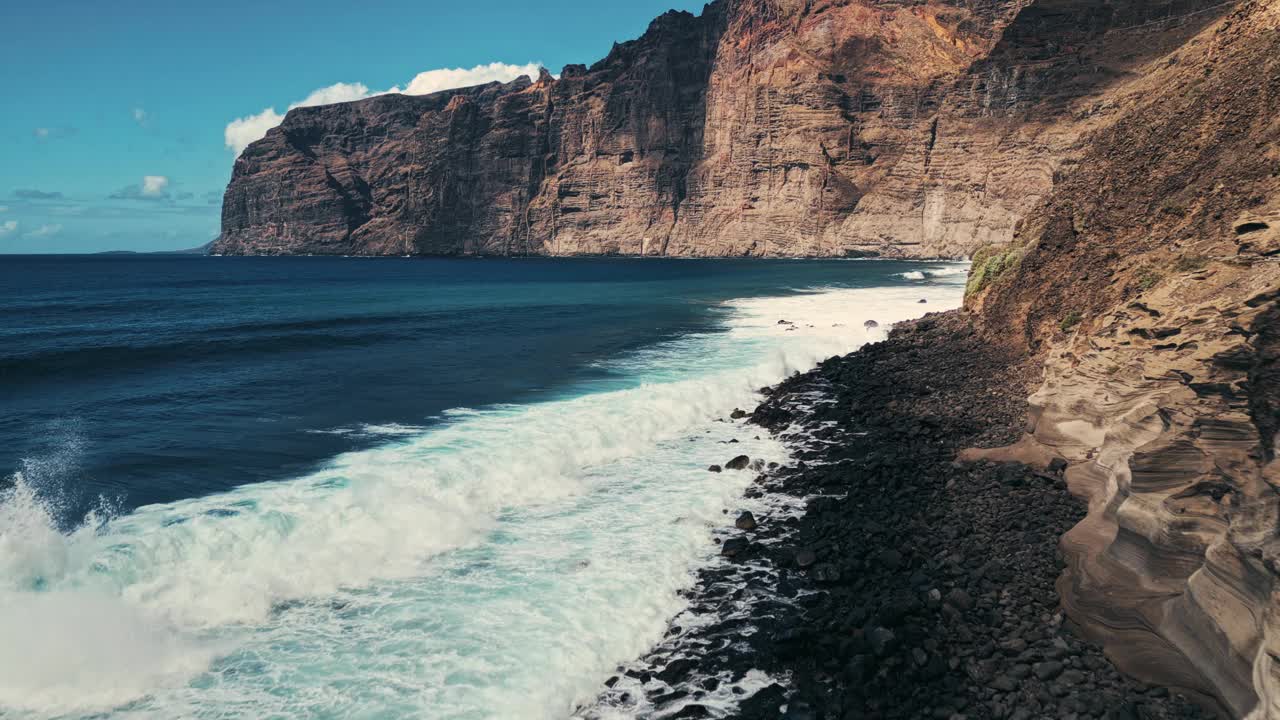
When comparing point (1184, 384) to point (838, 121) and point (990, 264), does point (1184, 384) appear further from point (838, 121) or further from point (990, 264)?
point (838, 121)

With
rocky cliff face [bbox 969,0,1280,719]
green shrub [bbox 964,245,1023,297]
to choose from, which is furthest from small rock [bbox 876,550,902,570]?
green shrub [bbox 964,245,1023,297]

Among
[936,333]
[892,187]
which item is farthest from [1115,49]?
[936,333]

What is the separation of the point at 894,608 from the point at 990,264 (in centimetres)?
2268

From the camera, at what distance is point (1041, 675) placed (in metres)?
7.69

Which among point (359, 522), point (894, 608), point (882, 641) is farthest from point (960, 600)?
point (359, 522)

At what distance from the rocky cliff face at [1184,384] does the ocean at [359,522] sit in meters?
4.72

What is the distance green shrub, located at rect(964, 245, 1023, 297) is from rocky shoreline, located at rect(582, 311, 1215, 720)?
10.4m

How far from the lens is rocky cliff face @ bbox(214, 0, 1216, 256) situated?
358 ft

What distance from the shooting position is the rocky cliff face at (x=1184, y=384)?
21.9ft

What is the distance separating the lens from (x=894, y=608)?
924 cm

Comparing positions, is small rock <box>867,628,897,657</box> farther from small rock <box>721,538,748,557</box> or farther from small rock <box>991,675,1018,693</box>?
small rock <box>721,538,748,557</box>

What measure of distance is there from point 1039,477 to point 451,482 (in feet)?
37.6

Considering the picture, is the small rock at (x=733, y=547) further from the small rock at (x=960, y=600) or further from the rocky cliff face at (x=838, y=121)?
the rocky cliff face at (x=838, y=121)

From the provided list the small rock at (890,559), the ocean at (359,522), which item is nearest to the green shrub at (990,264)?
the ocean at (359,522)
